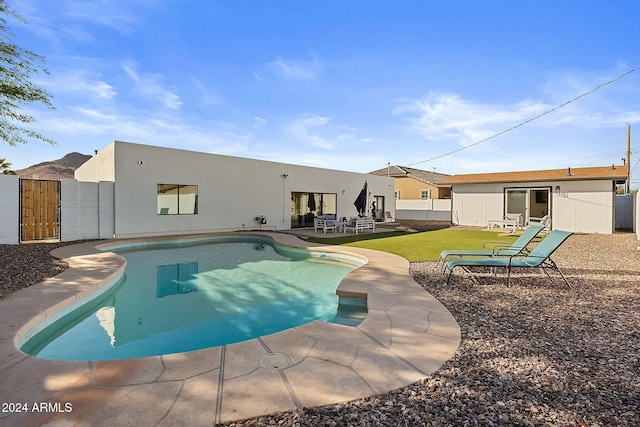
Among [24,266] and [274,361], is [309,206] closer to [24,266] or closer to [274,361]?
[24,266]

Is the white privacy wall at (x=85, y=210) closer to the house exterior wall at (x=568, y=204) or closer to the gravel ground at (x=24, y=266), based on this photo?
the gravel ground at (x=24, y=266)

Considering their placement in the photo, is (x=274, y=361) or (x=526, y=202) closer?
(x=274, y=361)

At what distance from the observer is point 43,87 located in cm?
920

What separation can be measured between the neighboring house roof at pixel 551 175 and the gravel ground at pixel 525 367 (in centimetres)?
1361

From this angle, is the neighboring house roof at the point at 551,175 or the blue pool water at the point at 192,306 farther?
the neighboring house roof at the point at 551,175

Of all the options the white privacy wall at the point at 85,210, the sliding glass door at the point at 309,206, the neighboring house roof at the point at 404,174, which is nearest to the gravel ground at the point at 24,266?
the white privacy wall at the point at 85,210

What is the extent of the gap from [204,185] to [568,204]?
61.9 feet

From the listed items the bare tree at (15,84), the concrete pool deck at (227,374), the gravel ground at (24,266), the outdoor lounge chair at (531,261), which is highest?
the bare tree at (15,84)

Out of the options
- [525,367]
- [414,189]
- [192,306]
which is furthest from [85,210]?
[414,189]

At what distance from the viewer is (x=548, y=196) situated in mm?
17812

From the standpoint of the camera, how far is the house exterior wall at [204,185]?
12266 mm

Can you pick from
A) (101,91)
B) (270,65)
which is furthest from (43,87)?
(270,65)

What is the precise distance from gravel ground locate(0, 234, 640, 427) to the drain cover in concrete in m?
0.66

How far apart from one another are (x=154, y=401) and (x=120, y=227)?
39.0ft
